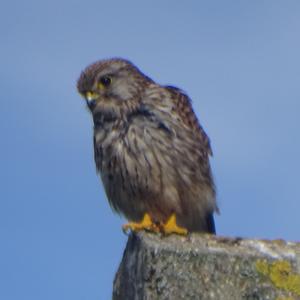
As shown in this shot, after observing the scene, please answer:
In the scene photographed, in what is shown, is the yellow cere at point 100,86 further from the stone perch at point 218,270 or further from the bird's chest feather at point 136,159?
the stone perch at point 218,270

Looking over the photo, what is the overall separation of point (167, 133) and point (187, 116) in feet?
1.41

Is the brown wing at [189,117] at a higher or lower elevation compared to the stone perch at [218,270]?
higher

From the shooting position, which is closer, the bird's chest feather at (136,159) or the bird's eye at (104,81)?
the bird's chest feather at (136,159)

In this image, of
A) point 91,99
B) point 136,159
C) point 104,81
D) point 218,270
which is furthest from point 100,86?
point 218,270

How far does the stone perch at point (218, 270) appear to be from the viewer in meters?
2.52

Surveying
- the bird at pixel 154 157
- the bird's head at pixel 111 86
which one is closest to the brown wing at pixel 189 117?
the bird at pixel 154 157

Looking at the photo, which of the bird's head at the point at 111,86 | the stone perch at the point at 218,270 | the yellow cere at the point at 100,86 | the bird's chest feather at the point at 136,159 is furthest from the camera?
the yellow cere at the point at 100,86

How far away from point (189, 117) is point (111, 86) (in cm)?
87

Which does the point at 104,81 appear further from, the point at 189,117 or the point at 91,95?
the point at 189,117

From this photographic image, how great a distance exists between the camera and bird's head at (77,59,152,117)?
7766 mm

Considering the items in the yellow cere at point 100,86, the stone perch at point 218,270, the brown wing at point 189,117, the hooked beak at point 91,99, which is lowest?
the stone perch at point 218,270

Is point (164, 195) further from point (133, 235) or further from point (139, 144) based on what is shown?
point (133, 235)

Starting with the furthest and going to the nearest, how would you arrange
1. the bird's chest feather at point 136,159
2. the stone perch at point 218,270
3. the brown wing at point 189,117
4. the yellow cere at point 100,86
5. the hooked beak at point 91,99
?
the yellow cere at point 100,86 → the hooked beak at point 91,99 → the brown wing at point 189,117 → the bird's chest feather at point 136,159 → the stone perch at point 218,270

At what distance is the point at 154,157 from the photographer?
23.3 feet
